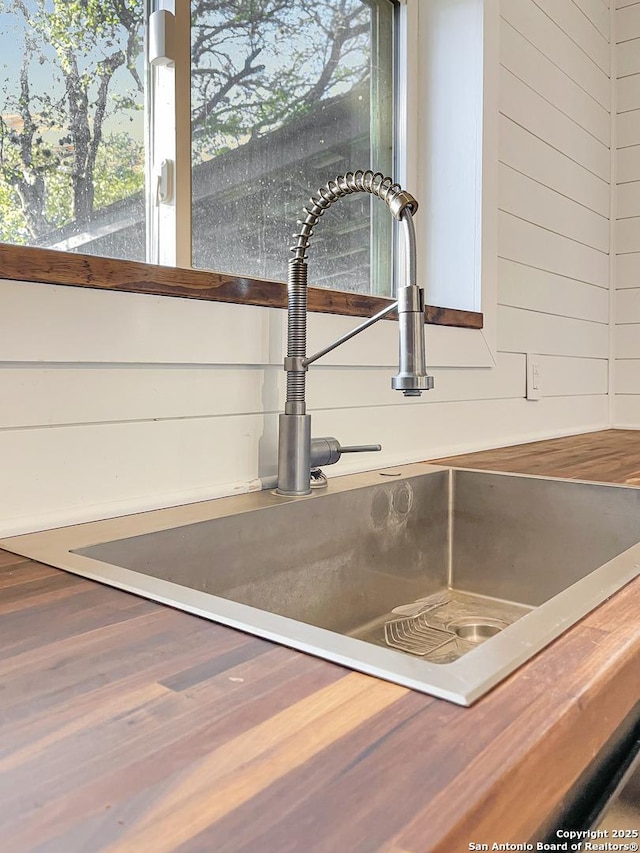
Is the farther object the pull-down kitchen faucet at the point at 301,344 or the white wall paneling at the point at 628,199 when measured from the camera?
the white wall paneling at the point at 628,199

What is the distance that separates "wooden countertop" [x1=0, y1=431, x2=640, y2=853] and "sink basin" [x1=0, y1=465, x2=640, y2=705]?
2.4 inches

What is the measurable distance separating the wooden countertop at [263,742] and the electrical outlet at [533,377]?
138 centimetres

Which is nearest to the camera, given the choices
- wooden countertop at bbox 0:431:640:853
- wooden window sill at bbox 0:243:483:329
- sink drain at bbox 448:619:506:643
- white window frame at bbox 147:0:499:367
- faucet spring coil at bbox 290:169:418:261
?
wooden countertop at bbox 0:431:640:853

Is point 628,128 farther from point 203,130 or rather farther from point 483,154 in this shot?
point 203,130

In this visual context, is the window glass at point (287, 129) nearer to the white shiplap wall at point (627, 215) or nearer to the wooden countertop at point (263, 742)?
the wooden countertop at point (263, 742)

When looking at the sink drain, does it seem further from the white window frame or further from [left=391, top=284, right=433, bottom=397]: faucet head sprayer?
the white window frame

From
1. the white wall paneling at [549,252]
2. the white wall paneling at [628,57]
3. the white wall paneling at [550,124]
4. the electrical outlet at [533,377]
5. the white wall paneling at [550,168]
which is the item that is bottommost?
the electrical outlet at [533,377]

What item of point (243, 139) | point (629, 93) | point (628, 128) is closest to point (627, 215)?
point (628, 128)

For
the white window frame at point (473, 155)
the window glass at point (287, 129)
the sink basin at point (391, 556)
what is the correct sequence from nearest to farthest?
the sink basin at point (391, 556) < the window glass at point (287, 129) < the white window frame at point (473, 155)

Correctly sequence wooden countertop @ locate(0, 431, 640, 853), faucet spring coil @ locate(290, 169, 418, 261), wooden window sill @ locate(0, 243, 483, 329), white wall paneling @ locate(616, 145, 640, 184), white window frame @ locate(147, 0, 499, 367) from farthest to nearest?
white wall paneling @ locate(616, 145, 640, 184) → white window frame @ locate(147, 0, 499, 367) → faucet spring coil @ locate(290, 169, 418, 261) → wooden window sill @ locate(0, 243, 483, 329) → wooden countertop @ locate(0, 431, 640, 853)

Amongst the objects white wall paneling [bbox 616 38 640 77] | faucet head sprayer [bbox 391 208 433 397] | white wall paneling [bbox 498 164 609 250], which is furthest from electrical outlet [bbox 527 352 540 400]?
white wall paneling [bbox 616 38 640 77]

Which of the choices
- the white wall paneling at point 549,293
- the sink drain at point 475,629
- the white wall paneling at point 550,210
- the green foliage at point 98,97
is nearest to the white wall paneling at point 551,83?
the white wall paneling at point 550,210

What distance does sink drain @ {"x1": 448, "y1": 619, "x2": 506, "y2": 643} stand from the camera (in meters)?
1.01

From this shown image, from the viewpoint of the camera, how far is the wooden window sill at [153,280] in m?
0.78
